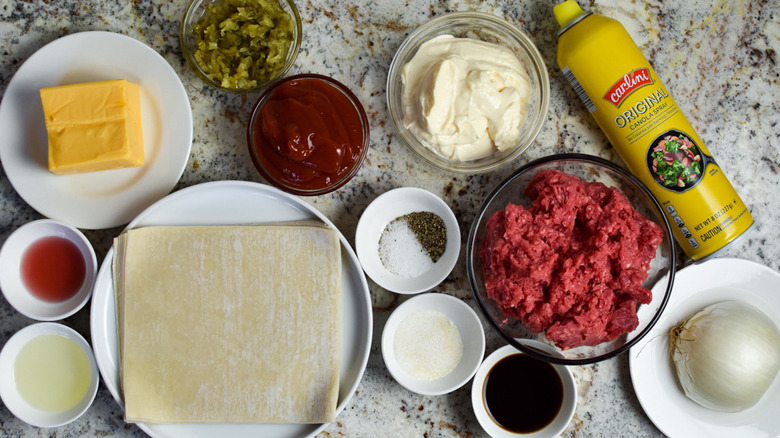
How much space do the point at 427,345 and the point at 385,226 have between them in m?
0.46

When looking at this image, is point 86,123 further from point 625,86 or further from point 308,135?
point 625,86

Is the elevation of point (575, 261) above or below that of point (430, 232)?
below

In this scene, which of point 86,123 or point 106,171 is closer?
point 86,123

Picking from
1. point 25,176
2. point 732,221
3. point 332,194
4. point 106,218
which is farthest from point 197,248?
point 732,221

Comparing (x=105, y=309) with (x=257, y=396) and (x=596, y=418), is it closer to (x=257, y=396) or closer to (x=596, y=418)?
(x=257, y=396)

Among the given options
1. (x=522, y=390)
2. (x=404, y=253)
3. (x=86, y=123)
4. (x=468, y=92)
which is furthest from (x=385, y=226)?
(x=86, y=123)

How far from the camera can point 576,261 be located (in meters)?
1.71

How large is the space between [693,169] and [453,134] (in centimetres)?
82

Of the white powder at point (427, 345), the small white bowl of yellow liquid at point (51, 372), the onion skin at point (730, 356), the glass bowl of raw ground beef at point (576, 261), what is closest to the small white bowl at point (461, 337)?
the white powder at point (427, 345)

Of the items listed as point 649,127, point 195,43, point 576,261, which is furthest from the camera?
point 195,43

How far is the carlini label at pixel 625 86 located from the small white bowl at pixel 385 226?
0.66m

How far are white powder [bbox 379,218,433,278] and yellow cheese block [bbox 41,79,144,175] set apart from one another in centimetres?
92

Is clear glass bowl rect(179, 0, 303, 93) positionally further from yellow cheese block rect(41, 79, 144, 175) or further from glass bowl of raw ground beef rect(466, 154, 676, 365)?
glass bowl of raw ground beef rect(466, 154, 676, 365)

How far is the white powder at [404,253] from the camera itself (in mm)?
1960
